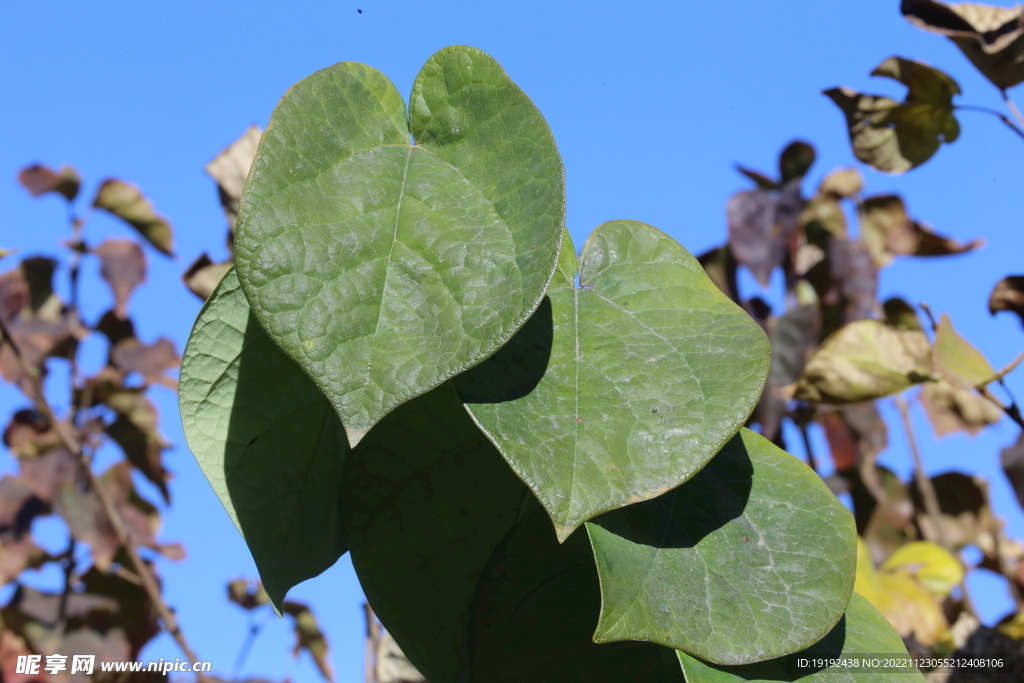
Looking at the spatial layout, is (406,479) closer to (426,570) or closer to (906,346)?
(426,570)

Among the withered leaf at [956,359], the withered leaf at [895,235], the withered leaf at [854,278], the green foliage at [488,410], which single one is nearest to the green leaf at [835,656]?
the green foliage at [488,410]

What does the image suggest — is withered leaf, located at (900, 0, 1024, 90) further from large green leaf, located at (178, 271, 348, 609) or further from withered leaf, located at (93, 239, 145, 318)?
withered leaf, located at (93, 239, 145, 318)

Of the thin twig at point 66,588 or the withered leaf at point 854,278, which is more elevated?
the withered leaf at point 854,278

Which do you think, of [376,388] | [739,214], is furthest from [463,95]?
[739,214]

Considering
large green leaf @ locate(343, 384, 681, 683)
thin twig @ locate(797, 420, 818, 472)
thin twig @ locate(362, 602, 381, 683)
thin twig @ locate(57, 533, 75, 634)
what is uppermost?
large green leaf @ locate(343, 384, 681, 683)

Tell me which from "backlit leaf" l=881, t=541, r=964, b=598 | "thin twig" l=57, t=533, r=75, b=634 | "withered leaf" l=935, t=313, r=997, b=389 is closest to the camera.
→ "withered leaf" l=935, t=313, r=997, b=389

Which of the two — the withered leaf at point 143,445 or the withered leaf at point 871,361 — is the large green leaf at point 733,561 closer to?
the withered leaf at point 871,361

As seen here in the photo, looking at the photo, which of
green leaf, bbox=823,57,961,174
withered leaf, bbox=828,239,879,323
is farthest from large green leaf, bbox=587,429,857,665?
withered leaf, bbox=828,239,879,323
